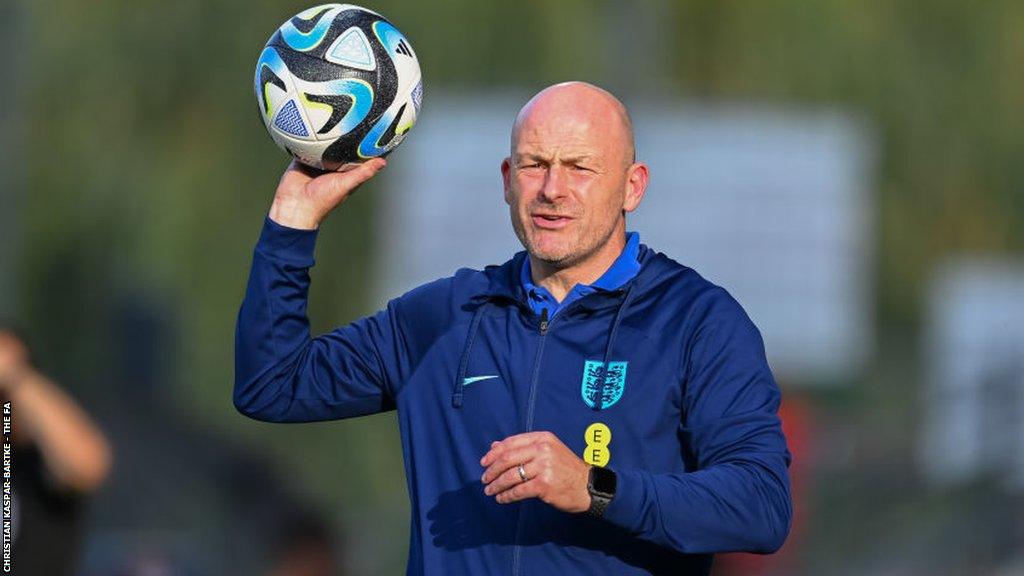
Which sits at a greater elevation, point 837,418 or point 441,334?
point 441,334

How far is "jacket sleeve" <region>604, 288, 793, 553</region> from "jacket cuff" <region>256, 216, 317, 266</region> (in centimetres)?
98

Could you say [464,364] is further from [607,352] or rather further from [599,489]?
[599,489]

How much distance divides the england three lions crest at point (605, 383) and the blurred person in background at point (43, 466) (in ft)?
9.35

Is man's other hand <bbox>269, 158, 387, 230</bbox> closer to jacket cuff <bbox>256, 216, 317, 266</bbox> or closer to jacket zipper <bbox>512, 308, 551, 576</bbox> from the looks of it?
jacket cuff <bbox>256, 216, 317, 266</bbox>

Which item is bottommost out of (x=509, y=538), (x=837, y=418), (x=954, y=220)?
(x=837, y=418)

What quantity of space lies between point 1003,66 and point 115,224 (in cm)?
816

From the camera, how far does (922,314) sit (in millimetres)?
20250

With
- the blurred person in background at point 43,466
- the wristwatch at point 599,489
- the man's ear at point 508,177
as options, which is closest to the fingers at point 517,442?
the wristwatch at point 599,489

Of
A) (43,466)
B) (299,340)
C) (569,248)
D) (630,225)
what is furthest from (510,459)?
(630,225)

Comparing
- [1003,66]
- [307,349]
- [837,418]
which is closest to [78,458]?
[307,349]

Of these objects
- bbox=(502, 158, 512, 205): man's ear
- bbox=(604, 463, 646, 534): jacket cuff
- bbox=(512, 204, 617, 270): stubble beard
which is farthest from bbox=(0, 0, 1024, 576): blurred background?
bbox=(604, 463, 646, 534): jacket cuff

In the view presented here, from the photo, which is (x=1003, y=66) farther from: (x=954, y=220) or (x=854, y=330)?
(x=854, y=330)

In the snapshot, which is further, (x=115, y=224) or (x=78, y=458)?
(x=115, y=224)

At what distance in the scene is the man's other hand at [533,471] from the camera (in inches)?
162
